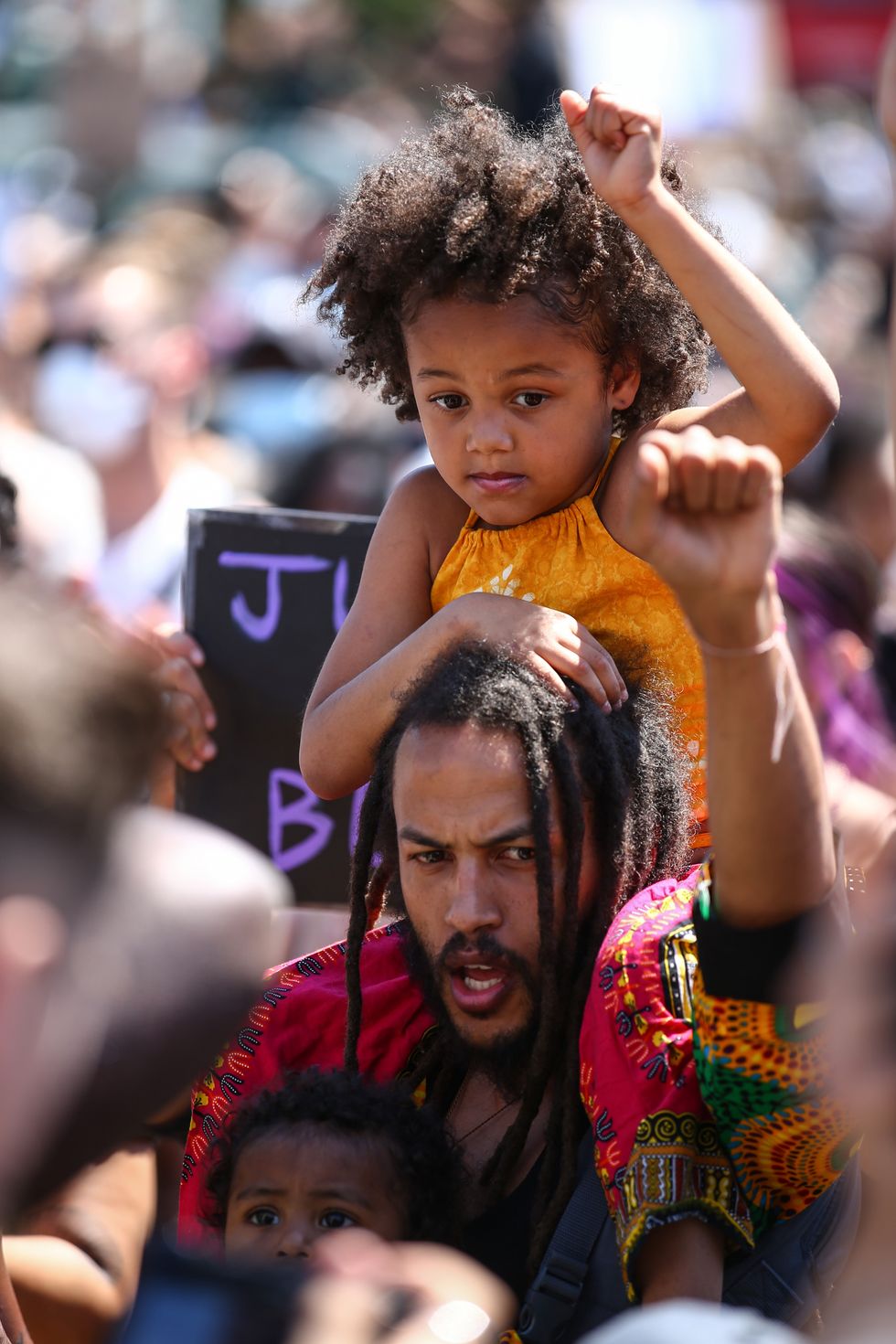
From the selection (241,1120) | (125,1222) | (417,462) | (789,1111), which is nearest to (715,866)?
(789,1111)

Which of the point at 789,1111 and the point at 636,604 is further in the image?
the point at 636,604

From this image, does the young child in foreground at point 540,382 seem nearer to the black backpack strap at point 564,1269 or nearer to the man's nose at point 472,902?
the man's nose at point 472,902

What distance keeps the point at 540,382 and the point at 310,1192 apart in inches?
47.7

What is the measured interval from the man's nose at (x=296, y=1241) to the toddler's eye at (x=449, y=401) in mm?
1233

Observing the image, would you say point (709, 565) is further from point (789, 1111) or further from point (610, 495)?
point (610, 495)

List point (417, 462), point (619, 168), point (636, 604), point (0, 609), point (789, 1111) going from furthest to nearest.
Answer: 1. point (417, 462)
2. point (636, 604)
3. point (619, 168)
4. point (789, 1111)
5. point (0, 609)

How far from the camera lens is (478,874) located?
2541 millimetres

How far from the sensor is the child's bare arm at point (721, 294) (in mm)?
2590

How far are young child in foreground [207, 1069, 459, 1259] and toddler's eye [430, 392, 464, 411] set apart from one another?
3.38 ft

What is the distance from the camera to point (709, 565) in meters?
1.87

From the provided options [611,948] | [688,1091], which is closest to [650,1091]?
[688,1091]

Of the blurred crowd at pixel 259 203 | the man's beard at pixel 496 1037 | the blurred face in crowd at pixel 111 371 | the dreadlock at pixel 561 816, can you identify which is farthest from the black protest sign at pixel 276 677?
the blurred face in crowd at pixel 111 371

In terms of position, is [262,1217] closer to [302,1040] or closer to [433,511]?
[302,1040]

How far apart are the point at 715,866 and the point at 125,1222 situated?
51.9 inches
